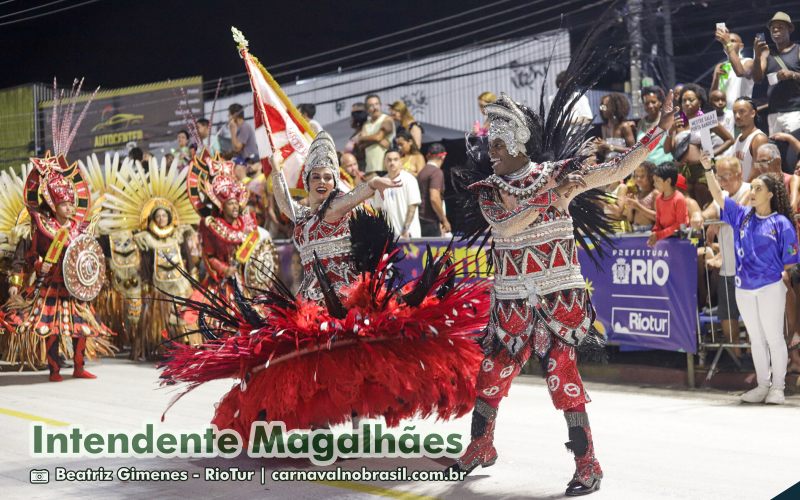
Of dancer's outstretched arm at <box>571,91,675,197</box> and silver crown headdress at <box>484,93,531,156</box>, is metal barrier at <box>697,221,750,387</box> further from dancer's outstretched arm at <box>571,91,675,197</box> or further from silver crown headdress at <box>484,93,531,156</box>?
silver crown headdress at <box>484,93,531,156</box>

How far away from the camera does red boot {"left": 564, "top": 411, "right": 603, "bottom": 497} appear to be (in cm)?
480

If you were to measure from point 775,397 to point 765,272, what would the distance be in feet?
3.17

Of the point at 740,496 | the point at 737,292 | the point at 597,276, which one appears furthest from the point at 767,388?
the point at 740,496

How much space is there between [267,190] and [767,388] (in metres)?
7.97

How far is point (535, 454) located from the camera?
5.83 meters

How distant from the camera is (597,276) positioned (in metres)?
8.95

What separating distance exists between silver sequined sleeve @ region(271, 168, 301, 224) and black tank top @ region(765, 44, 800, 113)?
5.20m

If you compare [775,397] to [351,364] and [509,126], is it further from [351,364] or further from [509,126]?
[351,364]

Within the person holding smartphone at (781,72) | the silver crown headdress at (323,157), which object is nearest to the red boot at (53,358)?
the silver crown headdress at (323,157)

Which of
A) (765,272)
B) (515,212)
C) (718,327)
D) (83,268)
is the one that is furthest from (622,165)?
(83,268)

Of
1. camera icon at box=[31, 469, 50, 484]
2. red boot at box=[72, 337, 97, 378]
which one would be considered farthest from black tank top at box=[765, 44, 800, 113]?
red boot at box=[72, 337, 97, 378]

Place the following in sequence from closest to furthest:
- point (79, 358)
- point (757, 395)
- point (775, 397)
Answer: point (775, 397)
point (757, 395)
point (79, 358)

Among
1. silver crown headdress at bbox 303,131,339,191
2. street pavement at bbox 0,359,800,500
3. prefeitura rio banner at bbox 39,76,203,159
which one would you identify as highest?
prefeitura rio banner at bbox 39,76,203,159

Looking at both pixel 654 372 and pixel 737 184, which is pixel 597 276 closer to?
pixel 654 372
